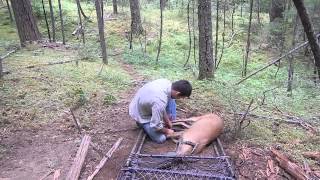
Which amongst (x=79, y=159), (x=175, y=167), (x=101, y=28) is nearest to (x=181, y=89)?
(x=175, y=167)

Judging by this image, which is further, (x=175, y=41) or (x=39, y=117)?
(x=175, y=41)

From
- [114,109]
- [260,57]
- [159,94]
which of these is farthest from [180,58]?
[159,94]

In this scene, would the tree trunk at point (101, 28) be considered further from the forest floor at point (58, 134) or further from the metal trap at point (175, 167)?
the metal trap at point (175, 167)

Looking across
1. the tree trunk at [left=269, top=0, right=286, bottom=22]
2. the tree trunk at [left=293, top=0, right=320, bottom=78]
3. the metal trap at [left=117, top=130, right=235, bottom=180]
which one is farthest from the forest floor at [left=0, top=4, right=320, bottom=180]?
the tree trunk at [left=269, top=0, right=286, bottom=22]

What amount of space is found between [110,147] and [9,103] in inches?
119

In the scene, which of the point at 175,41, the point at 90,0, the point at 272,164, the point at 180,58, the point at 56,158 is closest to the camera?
the point at 272,164

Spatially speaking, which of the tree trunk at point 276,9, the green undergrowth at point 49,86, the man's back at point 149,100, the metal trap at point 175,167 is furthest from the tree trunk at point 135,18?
the metal trap at point 175,167

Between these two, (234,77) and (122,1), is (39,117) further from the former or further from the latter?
(122,1)

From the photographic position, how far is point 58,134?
6633mm

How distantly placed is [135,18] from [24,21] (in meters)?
4.94

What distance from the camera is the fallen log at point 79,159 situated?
16.9ft

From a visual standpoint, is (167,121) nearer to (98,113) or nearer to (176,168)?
(176,168)

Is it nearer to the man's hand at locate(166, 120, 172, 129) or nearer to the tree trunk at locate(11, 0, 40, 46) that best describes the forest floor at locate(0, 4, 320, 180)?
the man's hand at locate(166, 120, 172, 129)

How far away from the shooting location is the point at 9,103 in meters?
7.96
